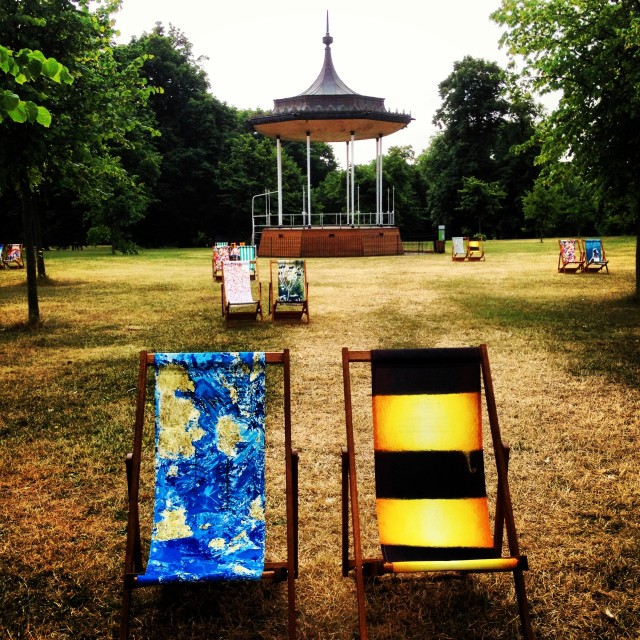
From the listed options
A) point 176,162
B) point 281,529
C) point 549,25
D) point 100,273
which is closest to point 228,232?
point 176,162

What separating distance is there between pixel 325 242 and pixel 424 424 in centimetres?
2752

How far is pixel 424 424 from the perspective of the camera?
2.87m

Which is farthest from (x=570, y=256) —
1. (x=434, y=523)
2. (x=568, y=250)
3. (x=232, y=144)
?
(x=232, y=144)

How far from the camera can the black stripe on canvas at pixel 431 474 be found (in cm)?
283

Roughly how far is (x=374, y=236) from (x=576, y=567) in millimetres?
27903

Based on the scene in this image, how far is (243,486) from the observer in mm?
2910

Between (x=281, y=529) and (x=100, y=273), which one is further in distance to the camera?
(x=100, y=273)

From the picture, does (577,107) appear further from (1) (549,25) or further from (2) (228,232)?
(2) (228,232)

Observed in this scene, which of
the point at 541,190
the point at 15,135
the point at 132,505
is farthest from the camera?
the point at 541,190

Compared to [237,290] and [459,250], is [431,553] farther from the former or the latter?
[459,250]

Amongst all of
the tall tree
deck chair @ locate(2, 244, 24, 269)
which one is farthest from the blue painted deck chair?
the tall tree

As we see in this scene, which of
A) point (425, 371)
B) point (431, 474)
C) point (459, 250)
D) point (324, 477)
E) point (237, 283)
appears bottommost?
point (324, 477)

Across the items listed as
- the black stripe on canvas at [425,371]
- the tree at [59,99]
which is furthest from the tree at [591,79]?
the black stripe on canvas at [425,371]

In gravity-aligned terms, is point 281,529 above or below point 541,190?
below
